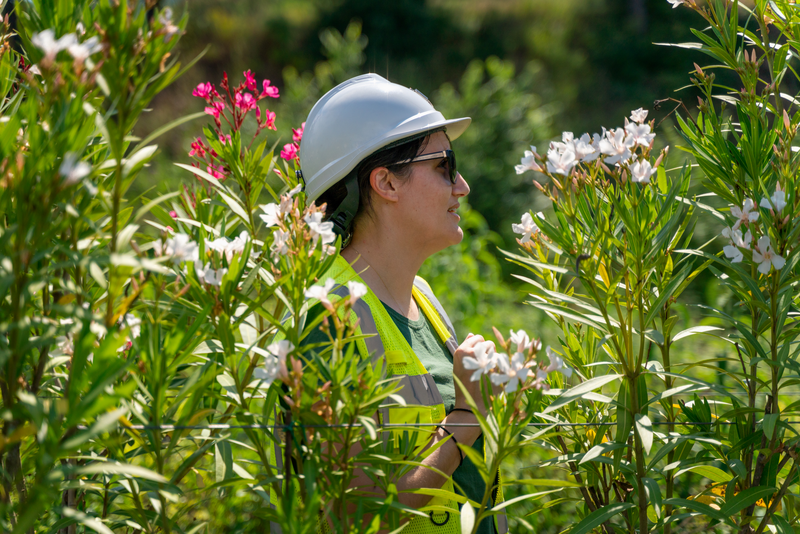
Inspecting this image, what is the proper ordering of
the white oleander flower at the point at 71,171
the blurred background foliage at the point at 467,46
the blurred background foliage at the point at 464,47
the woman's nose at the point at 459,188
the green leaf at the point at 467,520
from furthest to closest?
the blurred background foliage at the point at 467,46
the blurred background foliage at the point at 464,47
the woman's nose at the point at 459,188
the green leaf at the point at 467,520
the white oleander flower at the point at 71,171

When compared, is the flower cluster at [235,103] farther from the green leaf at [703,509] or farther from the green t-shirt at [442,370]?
the green leaf at [703,509]

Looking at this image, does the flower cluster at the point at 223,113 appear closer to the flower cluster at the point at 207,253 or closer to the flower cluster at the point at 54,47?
the flower cluster at the point at 207,253

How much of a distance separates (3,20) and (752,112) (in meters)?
1.55

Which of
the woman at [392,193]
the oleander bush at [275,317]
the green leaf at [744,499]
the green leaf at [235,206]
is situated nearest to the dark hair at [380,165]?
the woman at [392,193]

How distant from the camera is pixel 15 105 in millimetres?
1096

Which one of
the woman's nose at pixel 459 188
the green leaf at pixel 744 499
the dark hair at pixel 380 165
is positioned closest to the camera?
the green leaf at pixel 744 499

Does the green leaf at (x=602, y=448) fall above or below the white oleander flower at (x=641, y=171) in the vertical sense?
below

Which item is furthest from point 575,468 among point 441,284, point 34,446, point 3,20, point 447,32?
point 447,32

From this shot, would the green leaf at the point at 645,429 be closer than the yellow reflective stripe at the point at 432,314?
Yes

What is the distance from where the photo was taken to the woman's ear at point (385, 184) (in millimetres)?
1679

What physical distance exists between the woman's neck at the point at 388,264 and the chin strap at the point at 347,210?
0.04 metres

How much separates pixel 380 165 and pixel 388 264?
263 millimetres

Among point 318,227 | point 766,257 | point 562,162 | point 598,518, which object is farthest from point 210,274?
point 766,257

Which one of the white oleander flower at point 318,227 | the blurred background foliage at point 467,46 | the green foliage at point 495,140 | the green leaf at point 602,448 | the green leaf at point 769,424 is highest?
the blurred background foliage at point 467,46
